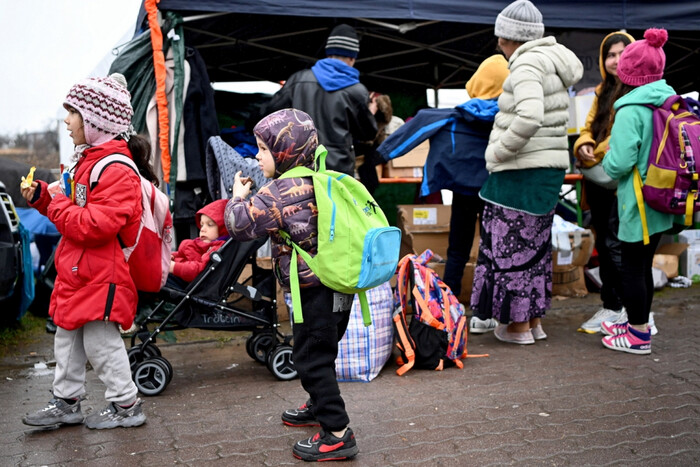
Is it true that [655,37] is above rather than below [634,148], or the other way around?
above

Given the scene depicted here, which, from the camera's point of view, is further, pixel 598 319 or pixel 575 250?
pixel 575 250

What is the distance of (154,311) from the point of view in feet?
13.8

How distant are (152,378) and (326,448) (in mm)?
1394

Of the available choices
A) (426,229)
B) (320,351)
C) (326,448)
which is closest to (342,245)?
(320,351)

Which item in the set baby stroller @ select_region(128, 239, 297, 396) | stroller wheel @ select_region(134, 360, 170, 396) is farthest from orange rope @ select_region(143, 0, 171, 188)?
stroller wheel @ select_region(134, 360, 170, 396)

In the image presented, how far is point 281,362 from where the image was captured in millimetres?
4391

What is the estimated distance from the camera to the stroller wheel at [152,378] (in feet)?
13.5

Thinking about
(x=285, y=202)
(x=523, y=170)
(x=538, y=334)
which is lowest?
(x=538, y=334)

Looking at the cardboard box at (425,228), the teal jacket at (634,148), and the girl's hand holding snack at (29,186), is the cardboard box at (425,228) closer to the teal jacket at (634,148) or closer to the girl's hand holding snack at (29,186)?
the teal jacket at (634,148)

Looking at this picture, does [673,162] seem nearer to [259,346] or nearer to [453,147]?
[453,147]

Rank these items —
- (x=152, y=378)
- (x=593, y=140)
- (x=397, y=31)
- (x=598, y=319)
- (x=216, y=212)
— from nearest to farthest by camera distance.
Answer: (x=152, y=378) < (x=216, y=212) < (x=593, y=140) < (x=598, y=319) < (x=397, y=31)

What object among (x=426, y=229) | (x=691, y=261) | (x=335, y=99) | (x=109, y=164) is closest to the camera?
(x=109, y=164)

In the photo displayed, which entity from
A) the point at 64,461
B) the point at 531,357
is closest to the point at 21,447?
the point at 64,461

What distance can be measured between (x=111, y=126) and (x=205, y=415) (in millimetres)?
1510
